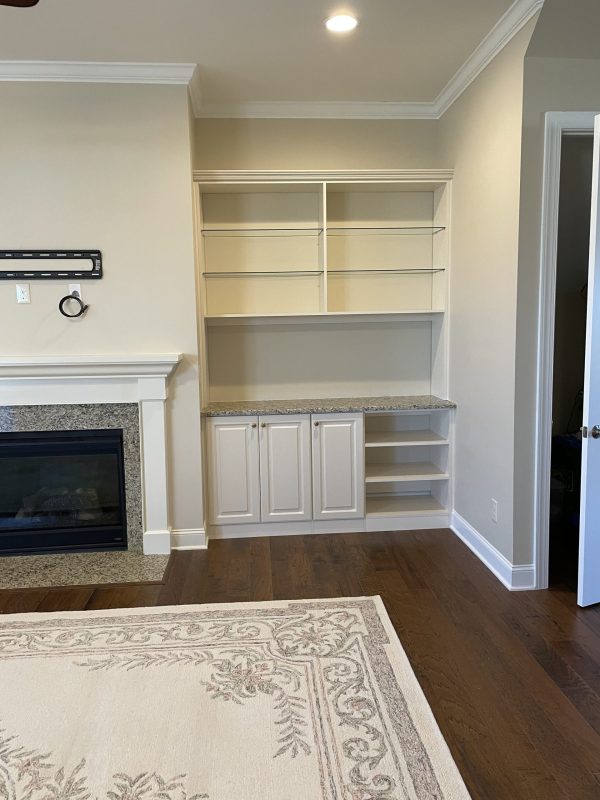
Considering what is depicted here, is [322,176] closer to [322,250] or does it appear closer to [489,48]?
[322,250]

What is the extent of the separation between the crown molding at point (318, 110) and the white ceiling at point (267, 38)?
0.69 ft

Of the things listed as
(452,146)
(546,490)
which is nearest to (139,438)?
(546,490)

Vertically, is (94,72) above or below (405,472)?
above

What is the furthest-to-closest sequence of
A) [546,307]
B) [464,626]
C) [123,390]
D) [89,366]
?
[123,390] → [89,366] → [546,307] → [464,626]

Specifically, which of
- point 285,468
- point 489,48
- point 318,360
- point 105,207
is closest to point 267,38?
point 489,48

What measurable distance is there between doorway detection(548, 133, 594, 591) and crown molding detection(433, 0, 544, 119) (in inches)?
31.8

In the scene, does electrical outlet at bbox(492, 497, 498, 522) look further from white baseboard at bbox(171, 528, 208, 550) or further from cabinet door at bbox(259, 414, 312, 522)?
white baseboard at bbox(171, 528, 208, 550)

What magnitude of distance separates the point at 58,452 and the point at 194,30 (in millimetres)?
2421

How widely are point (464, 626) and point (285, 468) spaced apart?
1538 millimetres

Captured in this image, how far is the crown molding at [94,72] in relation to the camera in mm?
3189

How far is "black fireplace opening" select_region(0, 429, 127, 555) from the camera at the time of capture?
357 centimetres

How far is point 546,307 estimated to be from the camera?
2893 mm

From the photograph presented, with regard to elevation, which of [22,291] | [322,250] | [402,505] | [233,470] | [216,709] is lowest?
[216,709]

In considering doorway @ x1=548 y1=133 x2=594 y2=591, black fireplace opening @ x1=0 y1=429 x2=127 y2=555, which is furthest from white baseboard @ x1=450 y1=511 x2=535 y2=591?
black fireplace opening @ x1=0 y1=429 x2=127 y2=555
